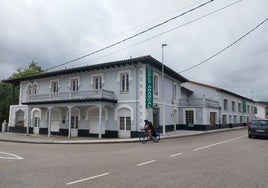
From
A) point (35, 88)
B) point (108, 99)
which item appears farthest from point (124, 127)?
point (35, 88)

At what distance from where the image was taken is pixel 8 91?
1756 inches

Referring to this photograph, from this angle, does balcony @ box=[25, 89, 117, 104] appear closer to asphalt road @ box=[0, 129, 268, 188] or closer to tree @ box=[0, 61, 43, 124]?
asphalt road @ box=[0, 129, 268, 188]

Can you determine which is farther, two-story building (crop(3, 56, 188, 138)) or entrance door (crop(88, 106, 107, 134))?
entrance door (crop(88, 106, 107, 134))

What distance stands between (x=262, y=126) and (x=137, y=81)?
10359 millimetres

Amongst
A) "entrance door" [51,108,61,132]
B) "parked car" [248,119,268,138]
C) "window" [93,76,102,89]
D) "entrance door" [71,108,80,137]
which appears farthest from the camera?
"entrance door" [51,108,61,132]

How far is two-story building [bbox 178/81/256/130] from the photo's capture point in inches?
1131

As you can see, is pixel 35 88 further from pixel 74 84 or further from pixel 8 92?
pixel 8 92

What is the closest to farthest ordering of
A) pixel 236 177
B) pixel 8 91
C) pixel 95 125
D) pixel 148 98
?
pixel 236 177, pixel 148 98, pixel 95 125, pixel 8 91

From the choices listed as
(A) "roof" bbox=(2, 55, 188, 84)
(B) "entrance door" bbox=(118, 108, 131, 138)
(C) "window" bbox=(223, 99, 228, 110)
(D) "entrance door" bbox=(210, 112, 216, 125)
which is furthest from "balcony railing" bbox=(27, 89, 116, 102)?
(C) "window" bbox=(223, 99, 228, 110)

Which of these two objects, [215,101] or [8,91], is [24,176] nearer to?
[215,101]

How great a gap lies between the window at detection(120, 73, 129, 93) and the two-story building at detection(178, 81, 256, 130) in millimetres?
10300

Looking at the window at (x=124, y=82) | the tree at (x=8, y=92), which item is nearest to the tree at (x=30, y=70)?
the tree at (x=8, y=92)

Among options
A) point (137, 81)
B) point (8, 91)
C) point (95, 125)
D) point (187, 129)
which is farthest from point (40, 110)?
point (8, 91)

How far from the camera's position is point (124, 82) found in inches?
864
